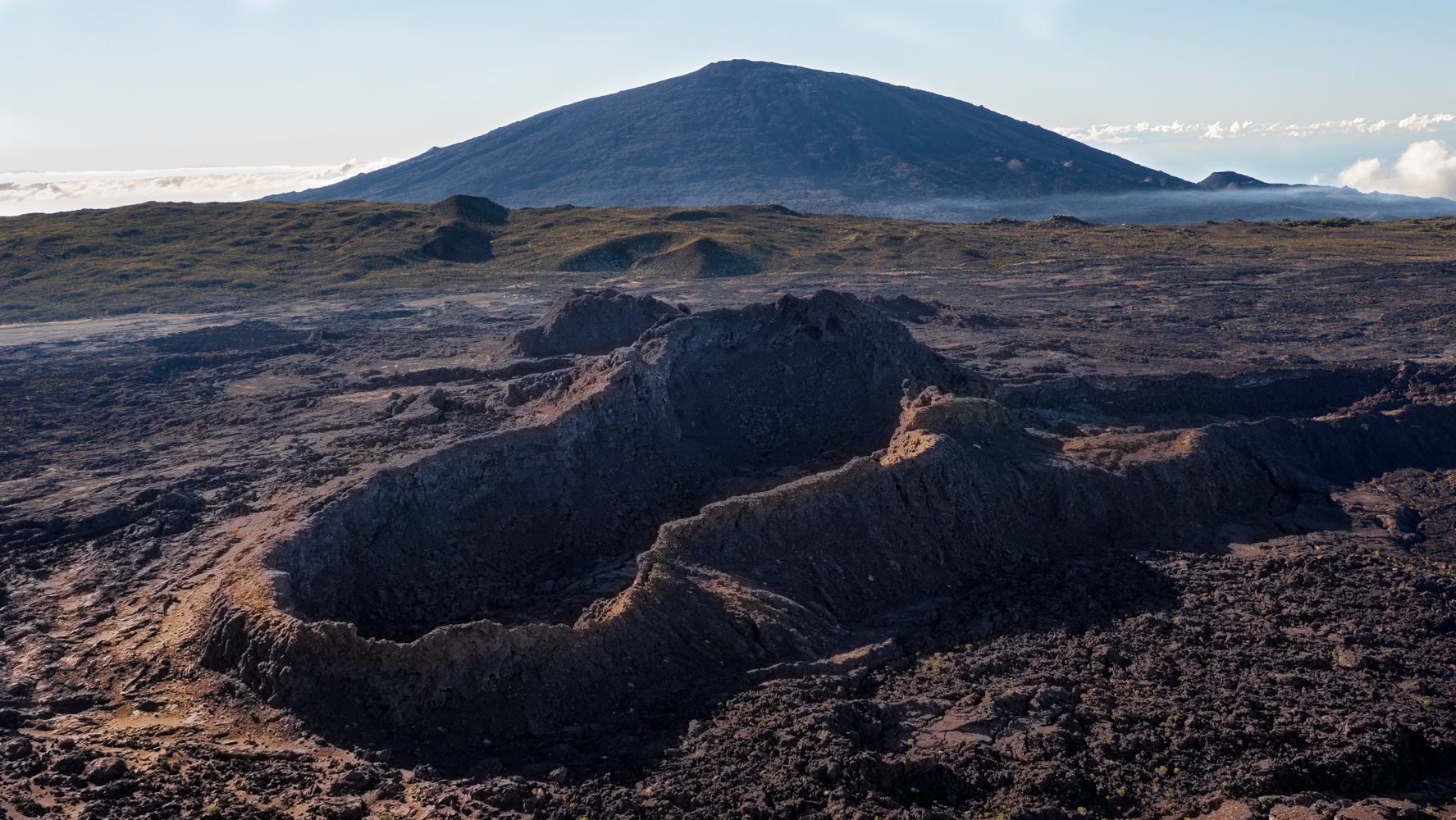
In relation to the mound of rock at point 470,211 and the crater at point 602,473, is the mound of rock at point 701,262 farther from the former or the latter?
the crater at point 602,473

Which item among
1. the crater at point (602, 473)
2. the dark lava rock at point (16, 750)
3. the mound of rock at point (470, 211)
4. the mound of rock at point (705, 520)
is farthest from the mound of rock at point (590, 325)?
the mound of rock at point (470, 211)

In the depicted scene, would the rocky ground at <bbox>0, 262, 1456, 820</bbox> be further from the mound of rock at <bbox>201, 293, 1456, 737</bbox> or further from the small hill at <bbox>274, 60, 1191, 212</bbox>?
the small hill at <bbox>274, 60, 1191, 212</bbox>

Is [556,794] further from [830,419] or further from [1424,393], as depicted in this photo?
[1424,393]

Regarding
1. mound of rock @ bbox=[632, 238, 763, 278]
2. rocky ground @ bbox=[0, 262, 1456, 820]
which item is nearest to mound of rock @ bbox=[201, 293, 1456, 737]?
rocky ground @ bbox=[0, 262, 1456, 820]

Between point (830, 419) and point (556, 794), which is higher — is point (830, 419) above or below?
above

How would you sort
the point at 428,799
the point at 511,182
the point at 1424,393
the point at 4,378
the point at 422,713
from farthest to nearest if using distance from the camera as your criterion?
the point at 511,182
the point at 4,378
the point at 1424,393
the point at 422,713
the point at 428,799

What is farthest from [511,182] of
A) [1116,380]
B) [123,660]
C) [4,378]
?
[123,660]
